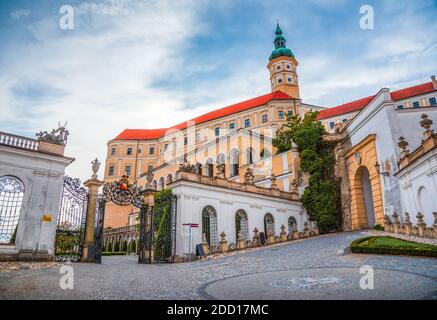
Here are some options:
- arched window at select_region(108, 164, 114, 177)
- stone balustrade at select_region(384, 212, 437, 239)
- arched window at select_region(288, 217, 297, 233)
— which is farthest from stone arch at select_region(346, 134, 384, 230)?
arched window at select_region(108, 164, 114, 177)

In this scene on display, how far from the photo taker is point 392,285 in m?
6.57

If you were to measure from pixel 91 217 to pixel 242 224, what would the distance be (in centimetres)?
1176

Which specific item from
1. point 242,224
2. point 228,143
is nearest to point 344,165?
point 242,224

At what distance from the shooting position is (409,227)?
58.6 ft

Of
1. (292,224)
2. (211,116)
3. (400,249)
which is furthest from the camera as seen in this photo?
(211,116)

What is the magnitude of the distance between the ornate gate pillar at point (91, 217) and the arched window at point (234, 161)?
24854 millimetres

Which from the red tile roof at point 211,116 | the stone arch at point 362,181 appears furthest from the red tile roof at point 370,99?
the stone arch at point 362,181

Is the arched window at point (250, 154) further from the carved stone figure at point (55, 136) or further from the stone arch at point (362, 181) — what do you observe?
the carved stone figure at point (55, 136)

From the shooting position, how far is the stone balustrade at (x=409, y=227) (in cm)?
1554

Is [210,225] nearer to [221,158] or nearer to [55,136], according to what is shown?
[55,136]

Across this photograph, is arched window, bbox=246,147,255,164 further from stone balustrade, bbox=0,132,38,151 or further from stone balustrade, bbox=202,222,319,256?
stone balustrade, bbox=0,132,38,151

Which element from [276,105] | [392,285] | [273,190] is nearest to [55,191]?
[392,285]

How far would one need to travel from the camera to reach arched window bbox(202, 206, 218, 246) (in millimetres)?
21531
